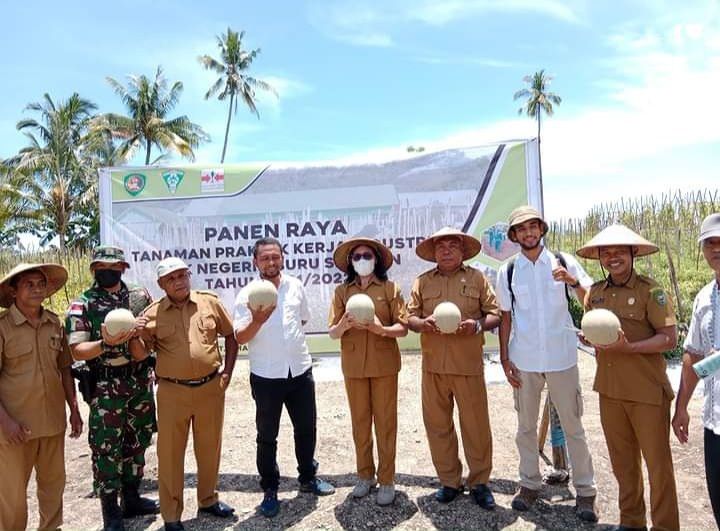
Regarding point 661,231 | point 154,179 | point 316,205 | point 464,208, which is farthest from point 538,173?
point 661,231

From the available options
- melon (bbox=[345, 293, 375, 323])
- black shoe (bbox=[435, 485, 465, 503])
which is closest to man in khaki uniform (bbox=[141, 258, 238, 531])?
melon (bbox=[345, 293, 375, 323])

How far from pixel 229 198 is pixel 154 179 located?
1205mm

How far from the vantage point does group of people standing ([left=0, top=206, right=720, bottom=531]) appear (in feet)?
9.94

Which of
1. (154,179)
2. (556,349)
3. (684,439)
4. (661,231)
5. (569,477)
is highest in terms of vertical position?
(154,179)

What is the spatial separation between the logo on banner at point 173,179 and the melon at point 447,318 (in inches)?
207

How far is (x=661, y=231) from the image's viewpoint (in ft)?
37.7

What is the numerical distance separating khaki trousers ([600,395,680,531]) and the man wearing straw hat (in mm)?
3628

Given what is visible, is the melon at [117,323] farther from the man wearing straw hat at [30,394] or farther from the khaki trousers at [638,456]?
the khaki trousers at [638,456]

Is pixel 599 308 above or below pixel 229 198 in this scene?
below

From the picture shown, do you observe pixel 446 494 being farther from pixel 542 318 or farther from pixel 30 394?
pixel 30 394

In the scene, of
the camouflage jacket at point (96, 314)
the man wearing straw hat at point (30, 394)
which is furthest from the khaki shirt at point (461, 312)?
the man wearing straw hat at point (30, 394)

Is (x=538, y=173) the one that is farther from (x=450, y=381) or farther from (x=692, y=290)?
(x=692, y=290)

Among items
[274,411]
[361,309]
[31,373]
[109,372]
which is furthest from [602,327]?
[31,373]

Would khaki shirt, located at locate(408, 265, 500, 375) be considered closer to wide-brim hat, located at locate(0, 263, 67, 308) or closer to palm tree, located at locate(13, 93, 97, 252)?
wide-brim hat, located at locate(0, 263, 67, 308)
